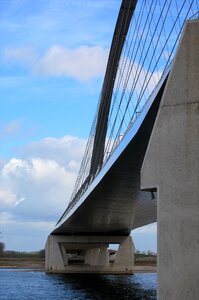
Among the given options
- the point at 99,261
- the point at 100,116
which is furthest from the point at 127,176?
the point at 99,261

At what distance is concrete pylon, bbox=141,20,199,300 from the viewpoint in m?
11.8

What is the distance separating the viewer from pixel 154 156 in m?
12.7

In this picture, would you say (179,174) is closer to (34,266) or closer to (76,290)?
(76,290)

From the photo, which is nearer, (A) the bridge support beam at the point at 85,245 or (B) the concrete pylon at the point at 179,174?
(B) the concrete pylon at the point at 179,174

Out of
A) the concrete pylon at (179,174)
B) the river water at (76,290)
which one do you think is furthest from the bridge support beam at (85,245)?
the concrete pylon at (179,174)

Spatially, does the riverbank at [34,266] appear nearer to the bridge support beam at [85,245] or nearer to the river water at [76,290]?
the bridge support beam at [85,245]

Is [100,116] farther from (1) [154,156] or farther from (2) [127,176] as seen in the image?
(1) [154,156]

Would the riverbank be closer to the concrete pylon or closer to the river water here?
the river water

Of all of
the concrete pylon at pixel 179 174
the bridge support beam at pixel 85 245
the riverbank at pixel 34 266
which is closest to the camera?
the concrete pylon at pixel 179 174

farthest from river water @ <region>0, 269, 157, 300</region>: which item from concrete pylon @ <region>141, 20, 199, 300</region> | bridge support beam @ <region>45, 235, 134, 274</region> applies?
concrete pylon @ <region>141, 20, 199, 300</region>

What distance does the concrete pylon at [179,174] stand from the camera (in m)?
11.8

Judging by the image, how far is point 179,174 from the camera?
12164mm

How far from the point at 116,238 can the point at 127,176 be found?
159 ft

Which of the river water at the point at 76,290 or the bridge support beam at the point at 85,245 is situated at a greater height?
the bridge support beam at the point at 85,245
